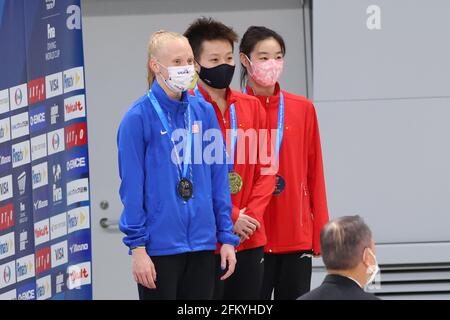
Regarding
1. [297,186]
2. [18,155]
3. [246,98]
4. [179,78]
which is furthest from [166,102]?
[18,155]

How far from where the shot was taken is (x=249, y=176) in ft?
18.1

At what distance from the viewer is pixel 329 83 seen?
23.8ft

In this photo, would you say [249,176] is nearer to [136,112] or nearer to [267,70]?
[267,70]

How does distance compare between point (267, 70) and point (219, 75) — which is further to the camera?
point (267, 70)

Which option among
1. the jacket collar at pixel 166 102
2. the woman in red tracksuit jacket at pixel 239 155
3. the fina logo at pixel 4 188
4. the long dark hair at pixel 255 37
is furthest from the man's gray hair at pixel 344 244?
the fina logo at pixel 4 188

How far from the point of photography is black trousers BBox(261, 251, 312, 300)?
5.66m

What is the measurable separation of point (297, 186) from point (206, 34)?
0.85 m

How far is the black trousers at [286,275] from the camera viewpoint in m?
5.66

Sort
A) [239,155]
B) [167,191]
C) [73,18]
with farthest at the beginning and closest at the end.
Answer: [73,18] → [239,155] → [167,191]

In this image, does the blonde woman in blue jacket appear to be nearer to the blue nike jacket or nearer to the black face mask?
the blue nike jacket

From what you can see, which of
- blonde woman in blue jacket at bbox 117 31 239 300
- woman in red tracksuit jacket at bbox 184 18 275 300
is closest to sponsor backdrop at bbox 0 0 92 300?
woman in red tracksuit jacket at bbox 184 18 275 300

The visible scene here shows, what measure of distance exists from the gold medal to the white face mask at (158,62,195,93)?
0.60m
